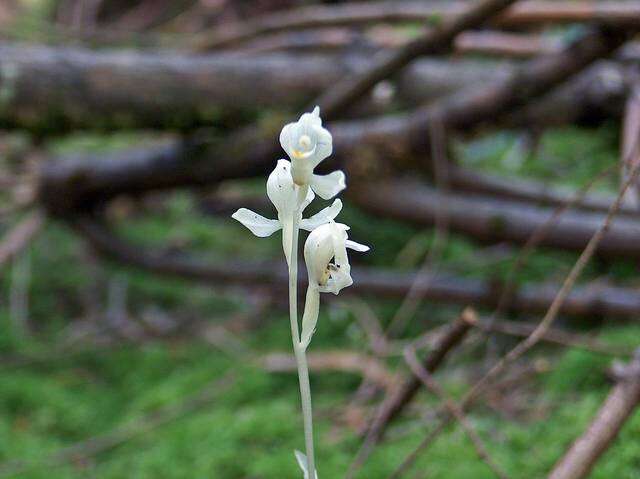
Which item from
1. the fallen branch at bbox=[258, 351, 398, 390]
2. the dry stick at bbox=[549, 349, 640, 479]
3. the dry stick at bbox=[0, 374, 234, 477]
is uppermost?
the fallen branch at bbox=[258, 351, 398, 390]

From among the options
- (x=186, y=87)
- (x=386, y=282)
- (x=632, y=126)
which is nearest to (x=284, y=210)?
(x=386, y=282)

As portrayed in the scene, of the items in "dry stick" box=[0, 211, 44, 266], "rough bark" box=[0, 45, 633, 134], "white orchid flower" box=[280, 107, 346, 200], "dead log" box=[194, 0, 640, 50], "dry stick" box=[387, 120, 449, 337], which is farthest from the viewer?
"dry stick" box=[0, 211, 44, 266]

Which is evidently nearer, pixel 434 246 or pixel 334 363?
pixel 334 363

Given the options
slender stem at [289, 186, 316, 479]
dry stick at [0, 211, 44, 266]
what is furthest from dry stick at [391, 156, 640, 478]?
dry stick at [0, 211, 44, 266]

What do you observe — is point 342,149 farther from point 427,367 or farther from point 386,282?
point 427,367

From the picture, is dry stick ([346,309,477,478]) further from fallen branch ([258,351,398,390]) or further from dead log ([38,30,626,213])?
dead log ([38,30,626,213])

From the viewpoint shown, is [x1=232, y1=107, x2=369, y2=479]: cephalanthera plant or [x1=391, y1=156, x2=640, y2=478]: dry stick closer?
[x1=232, y1=107, x2=369, y2=479]: cephalanthera plant
